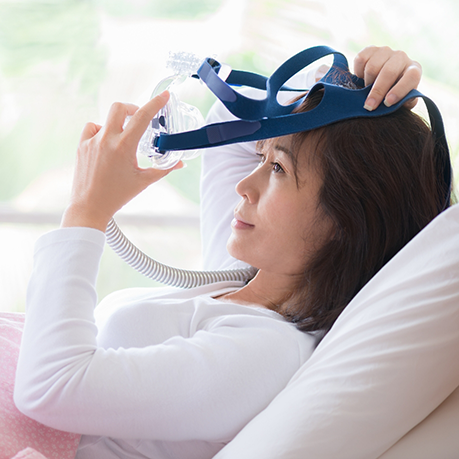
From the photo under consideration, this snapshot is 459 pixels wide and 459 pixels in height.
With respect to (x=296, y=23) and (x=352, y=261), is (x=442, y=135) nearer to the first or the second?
(x=352, y=261)

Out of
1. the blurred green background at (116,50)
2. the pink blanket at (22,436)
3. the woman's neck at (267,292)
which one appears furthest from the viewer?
the blurred green background at (116,50)

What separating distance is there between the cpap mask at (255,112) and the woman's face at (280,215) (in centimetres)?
9

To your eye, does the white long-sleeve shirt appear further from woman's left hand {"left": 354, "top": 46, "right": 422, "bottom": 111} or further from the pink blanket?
woman's left hand {"left": 354, "top": 46, "right": 422, "bottom": 111}

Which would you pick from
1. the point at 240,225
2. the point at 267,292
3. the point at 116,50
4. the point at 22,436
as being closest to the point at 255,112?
the point at 240,225

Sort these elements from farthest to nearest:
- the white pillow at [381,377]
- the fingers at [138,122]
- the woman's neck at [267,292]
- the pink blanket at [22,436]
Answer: the woman's neck at [267,292] < the fingers at [138,122] < the pink blanket at [22,436] < the white pillow at [381,377]

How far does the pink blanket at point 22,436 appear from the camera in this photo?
0.79 meters

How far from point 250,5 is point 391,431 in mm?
2216

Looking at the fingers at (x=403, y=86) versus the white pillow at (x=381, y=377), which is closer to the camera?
the white pillow at (x=381, y=377)

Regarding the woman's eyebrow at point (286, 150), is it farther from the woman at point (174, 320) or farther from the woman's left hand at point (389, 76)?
the woman's left hand at point (389, 76)

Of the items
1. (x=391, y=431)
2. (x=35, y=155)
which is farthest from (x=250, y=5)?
(x=391, y=431)

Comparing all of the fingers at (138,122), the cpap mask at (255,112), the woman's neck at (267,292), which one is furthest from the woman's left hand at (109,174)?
the woman's neck at (267,292)

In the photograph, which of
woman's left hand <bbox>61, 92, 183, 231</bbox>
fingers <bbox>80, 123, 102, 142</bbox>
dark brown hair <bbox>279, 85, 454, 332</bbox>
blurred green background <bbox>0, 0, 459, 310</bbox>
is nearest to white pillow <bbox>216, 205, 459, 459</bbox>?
dark brown hair <bbox>279, 85, 454, 332</bbox>

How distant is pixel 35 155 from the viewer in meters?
2.47

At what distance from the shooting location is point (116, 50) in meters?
2.45
